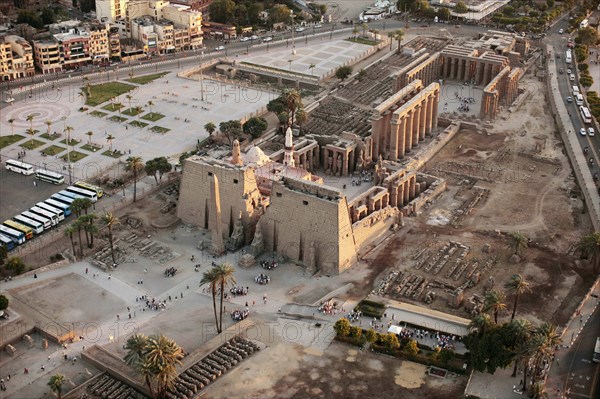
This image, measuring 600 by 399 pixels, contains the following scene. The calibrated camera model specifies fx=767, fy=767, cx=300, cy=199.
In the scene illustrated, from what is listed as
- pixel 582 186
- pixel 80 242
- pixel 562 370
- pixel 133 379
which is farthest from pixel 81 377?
pixel 582 186

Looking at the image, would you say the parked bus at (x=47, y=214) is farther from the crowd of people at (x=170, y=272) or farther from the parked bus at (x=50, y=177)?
the crowd of people at (x=170, y=272)

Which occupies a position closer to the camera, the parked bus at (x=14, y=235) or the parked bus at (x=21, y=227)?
the parked bus at (x=14, y=235)

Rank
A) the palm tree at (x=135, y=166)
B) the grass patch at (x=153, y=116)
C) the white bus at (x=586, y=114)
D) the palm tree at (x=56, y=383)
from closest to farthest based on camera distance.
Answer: the palm tree at (x=56, y=383), the palm tree at (x=135, y=166), the white bus at (x=586, y=114), the grass patch at (x=153, y=116)

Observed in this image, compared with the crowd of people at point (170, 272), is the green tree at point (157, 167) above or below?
above

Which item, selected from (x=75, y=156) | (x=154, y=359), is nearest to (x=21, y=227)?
(x=75, y=156)

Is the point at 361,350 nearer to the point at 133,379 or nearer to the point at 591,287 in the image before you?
the point at 133,379

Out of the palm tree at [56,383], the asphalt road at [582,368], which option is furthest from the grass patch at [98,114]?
the asphalt road at [582,368]

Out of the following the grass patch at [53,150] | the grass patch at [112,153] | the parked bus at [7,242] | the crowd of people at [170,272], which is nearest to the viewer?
the crowd of people at [170,272]
